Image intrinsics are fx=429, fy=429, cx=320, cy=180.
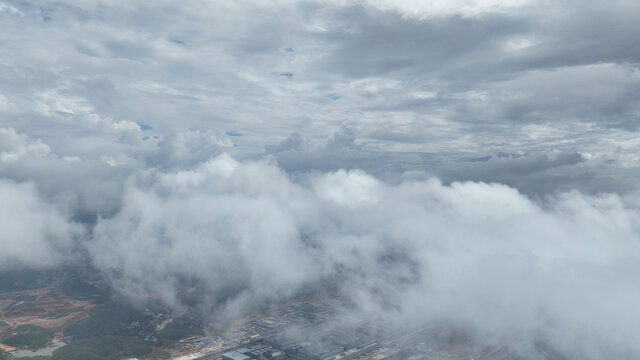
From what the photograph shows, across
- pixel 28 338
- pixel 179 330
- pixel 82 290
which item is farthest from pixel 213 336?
pixel 82 290

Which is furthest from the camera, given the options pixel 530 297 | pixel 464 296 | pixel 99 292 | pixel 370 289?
pixel 99 292

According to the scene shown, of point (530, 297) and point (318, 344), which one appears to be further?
point (530, 297)

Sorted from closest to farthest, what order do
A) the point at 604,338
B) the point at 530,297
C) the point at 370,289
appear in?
1. the point at 604,338
2. the point at 530,297
3. the point at 370,289

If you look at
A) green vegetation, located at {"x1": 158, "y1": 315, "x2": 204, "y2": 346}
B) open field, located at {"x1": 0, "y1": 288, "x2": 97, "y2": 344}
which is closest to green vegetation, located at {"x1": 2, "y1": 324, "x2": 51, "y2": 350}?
open field, located at {"x1": 0, "y1": 288, "x2": 97, "y2": 344}

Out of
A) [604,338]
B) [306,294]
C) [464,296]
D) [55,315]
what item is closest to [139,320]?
[55,315]

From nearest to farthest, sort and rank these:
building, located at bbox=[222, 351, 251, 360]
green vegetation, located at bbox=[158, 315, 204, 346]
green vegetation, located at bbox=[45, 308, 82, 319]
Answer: building, located at bbox=[222, 351, 251, 360] → green vegetation, located at bbox=[158, 315, 204, 346] → green vegetation, located at bbox=[45, 308, 82, 319]

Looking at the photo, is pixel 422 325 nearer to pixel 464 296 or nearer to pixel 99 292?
pixel 464 296

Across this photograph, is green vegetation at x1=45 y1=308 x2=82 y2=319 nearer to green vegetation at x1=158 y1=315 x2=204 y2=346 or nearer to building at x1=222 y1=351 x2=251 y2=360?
green vegetation at x1=158 y1=315 x2=204 y2=346
